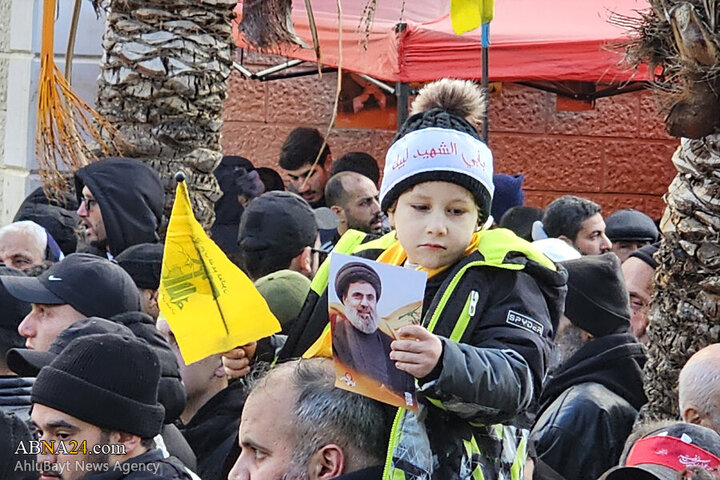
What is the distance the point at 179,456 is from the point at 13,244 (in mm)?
2560

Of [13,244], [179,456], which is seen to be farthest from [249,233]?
[179,456]

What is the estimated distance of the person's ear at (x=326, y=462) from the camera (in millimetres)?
2885

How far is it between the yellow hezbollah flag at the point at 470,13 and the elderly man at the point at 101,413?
2.55 m

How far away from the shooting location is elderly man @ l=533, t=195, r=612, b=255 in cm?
702

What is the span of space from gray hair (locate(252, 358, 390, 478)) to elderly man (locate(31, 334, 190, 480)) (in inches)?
17.4

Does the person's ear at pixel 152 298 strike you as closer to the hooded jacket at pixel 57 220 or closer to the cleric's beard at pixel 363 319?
the hooded jacket at pixel 57 220

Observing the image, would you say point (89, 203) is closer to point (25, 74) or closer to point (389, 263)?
point (389, 263)

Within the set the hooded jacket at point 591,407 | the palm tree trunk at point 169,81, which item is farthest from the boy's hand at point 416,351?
the palm tree trunk at point 169,81

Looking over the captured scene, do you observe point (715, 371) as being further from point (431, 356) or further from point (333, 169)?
point (333, 169)

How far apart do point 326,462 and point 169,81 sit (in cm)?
365

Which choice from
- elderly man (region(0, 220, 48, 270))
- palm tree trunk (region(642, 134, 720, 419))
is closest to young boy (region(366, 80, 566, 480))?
palm tree trunk (region(642, 134, 720, 419))

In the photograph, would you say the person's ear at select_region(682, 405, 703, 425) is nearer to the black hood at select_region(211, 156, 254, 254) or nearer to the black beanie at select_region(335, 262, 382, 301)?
the black beanie at select_region(335, 262, 382, 301)

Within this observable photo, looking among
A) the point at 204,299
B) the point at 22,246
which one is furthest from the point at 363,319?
the point at 22,246

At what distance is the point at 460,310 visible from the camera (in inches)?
120
